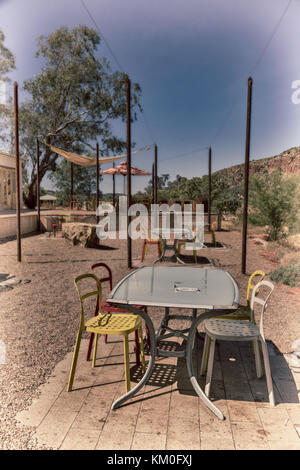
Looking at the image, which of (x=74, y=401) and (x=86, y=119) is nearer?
(x=74, y=401)

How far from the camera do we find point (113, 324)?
1.91m

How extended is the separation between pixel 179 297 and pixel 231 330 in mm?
331

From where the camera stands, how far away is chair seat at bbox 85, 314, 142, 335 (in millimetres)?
1798

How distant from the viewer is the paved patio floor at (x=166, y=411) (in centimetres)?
142

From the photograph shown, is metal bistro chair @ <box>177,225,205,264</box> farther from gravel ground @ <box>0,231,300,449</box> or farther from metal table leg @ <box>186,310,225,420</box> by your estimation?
metal table leg @ <box>186,310,225,420</box>

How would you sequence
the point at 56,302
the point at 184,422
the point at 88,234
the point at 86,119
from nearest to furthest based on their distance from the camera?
the point at 184,422 → the point at 56,302 → the point at 88,234 → the point at 86,119

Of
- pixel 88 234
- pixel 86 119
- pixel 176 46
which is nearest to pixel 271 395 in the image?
pixel 176 46

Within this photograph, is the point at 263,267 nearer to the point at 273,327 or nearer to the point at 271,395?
the point at 273,327

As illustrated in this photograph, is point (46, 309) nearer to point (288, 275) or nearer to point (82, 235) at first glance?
point (288, 275)

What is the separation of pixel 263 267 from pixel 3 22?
14.6 feet

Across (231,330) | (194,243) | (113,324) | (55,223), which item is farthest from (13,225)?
(231,330)

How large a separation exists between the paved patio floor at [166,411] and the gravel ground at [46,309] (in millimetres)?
101
